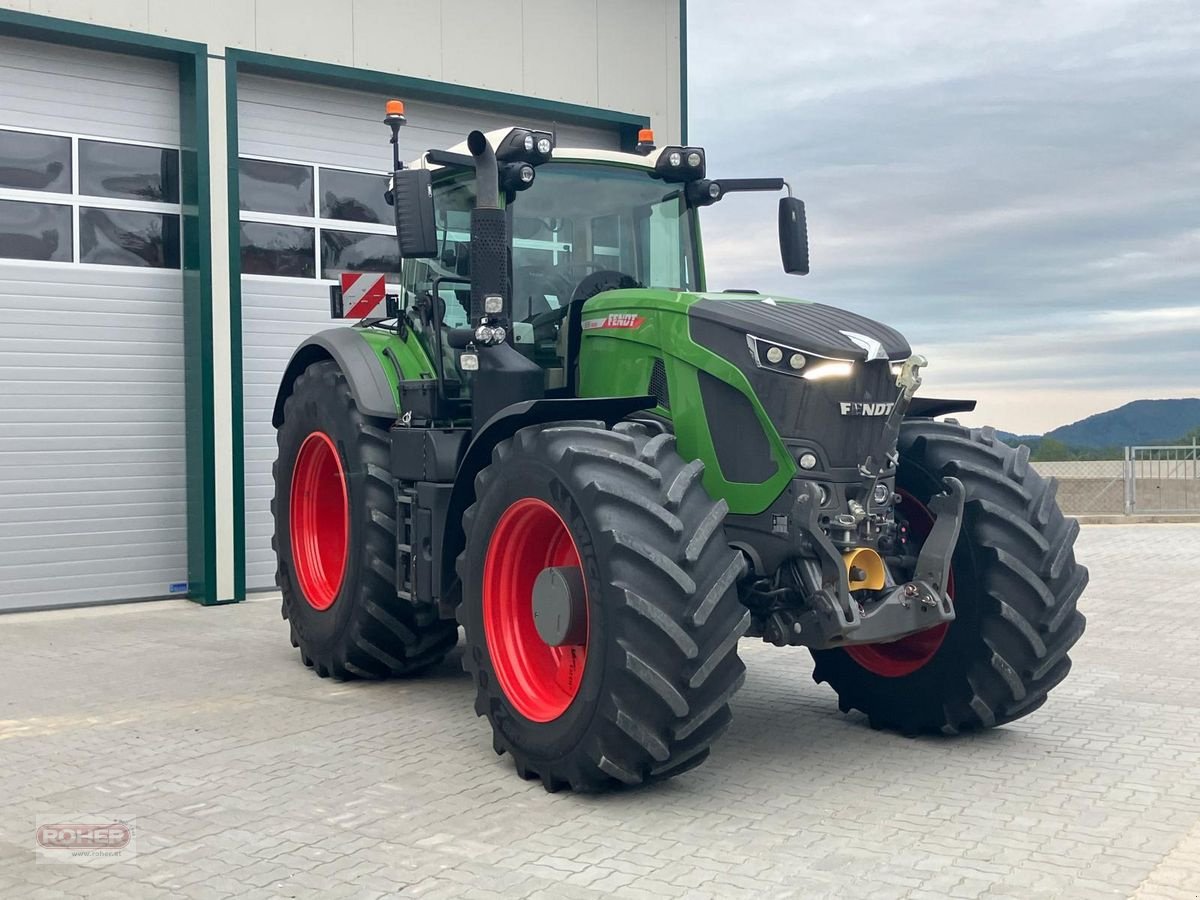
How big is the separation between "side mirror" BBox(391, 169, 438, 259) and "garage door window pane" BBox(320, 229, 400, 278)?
566 cm

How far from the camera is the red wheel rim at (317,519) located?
7.96m

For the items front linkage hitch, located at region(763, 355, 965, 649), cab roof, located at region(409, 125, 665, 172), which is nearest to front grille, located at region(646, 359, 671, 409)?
front linkage hitch, located at region(763, 355, 965, 649)

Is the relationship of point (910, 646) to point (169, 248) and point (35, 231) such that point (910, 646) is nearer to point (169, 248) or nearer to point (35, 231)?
point (169, 248)

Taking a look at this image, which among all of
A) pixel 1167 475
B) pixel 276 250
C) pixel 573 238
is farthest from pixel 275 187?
pixel 1167 475

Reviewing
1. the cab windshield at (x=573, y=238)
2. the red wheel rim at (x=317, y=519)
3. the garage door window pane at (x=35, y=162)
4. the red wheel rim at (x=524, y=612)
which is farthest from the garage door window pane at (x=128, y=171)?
the red wheel rim at (x=524, y=612)

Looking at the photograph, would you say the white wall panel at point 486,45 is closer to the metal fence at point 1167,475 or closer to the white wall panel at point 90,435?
the white wall panel at point 90,435

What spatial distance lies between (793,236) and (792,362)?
1.85 metres

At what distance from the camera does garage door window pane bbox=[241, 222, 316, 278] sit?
11.2 m

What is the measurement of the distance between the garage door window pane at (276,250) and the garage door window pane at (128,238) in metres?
0.60

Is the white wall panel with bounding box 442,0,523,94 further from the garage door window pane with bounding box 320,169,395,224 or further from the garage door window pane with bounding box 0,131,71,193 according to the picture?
the garage door window pane with bounding box 0,131,71,193

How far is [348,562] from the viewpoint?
724 cm

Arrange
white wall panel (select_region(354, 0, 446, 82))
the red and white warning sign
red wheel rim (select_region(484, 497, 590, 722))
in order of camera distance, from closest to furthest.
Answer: red wheel rim (select_region(484, 497, 590, 722)), the red and white warning sign, white wall panel (select_region(354, 0, 446, 82))

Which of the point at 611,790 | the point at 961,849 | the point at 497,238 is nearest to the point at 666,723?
the point at 611,790

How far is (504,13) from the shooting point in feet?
40.5
